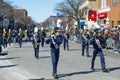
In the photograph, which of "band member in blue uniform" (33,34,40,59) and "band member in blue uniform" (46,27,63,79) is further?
"band member in blue uniform" (33,34,40,59)

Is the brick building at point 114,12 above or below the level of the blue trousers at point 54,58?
above

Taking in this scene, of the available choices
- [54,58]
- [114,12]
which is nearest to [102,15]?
[114,12]

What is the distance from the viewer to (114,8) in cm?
5381

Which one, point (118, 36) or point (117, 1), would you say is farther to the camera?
point (117, 1)

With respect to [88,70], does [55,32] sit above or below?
above

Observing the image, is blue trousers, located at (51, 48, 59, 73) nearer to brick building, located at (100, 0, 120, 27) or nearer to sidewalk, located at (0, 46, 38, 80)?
sidewalk, located at (0, 46, 38, 80)

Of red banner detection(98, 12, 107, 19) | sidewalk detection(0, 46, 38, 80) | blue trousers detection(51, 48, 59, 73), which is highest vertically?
red banner detection(98, 12, 107, 19)

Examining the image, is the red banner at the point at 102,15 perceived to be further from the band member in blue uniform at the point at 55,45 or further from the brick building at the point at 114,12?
the band member in blue uniform at the point at 55,45

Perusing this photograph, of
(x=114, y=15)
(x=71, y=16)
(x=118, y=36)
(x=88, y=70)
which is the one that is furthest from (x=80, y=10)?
(x=88, y=70)

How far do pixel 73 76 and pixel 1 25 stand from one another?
159 ft

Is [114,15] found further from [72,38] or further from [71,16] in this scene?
[71,16]

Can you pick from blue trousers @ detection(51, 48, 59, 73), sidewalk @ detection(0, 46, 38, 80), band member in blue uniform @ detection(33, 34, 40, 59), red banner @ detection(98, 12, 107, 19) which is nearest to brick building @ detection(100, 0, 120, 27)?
red banner @ detection(98, 12, 107, 19)

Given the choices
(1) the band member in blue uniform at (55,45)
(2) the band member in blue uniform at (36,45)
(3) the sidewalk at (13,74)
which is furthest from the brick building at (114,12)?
(1) the band member in blue uniform at (55,45)

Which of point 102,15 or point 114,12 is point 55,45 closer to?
point 114,12
